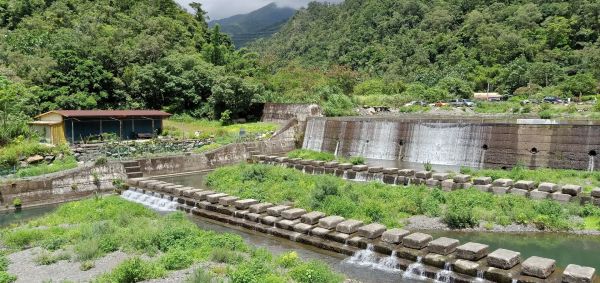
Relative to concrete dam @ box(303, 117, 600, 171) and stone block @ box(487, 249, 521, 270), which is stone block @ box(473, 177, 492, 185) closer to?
concrete dam @ box(303, 117, 600, 171)

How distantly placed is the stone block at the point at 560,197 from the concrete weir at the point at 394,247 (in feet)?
18.0

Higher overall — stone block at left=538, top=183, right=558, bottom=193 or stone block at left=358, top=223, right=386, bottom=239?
stone block at left=538, top=183, right=558, bottom=193

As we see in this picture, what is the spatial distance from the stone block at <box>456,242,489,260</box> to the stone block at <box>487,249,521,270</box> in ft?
0.89

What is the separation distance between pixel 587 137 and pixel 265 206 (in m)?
15.2

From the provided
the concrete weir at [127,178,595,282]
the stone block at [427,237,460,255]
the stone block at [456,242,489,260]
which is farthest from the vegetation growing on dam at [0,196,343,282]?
the stone block at [456,242,489,260]

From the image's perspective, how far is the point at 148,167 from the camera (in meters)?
24.4

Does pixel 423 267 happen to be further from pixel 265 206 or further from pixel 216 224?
pixel 216 224

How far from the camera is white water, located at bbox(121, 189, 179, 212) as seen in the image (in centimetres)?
1791

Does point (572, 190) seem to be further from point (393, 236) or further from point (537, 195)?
point (393, 236)

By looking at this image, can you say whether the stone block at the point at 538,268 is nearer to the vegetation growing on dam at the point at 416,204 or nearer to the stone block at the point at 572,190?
the vegetation growing on dam at the point at 416,204

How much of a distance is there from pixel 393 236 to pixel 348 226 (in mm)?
1401

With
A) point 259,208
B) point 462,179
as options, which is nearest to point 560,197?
point 462,179

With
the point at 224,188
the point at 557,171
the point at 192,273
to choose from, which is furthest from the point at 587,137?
the point at 192,273

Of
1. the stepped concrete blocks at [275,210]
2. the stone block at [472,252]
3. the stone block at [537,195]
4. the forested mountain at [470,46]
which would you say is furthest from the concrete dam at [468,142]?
the forested mountain at [470,46]
